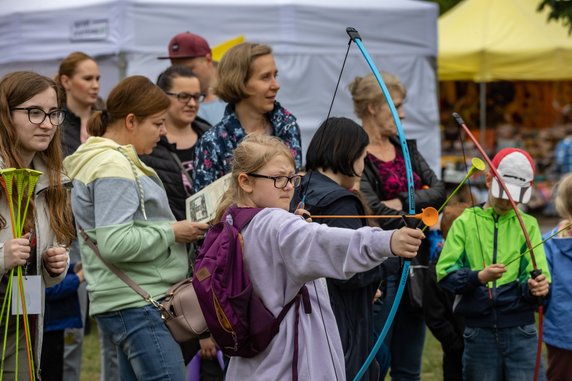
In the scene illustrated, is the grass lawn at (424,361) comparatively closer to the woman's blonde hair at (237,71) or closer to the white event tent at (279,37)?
the woman's blonde hair at (237,71)

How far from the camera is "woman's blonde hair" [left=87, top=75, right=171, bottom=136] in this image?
4453 millimetres

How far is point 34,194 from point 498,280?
2.24 meters

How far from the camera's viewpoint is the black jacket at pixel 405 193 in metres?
4.99

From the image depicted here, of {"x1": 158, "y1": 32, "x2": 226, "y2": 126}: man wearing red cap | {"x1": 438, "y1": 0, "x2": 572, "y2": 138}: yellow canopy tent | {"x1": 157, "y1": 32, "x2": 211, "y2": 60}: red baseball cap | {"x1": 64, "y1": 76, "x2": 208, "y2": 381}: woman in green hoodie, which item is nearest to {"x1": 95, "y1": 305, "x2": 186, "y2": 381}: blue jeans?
{"x1": 64, "y1": 76, "x2": 208, "y2": 381}: woman in green hoodie

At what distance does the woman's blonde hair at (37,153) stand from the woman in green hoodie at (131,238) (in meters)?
0.31

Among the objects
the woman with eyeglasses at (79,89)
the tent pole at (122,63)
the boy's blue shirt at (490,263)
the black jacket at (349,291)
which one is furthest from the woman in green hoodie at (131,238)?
the tent pole at (122,63)

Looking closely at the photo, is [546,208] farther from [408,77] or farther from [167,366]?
[167,366]

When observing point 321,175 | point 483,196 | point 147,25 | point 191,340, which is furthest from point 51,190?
point 483,196

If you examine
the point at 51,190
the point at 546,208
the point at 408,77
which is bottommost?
the point at 546,208

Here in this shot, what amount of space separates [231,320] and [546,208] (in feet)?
45.2

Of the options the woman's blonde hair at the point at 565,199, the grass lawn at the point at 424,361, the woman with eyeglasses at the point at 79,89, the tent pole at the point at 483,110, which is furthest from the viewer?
the tent pole at the point at 483,110

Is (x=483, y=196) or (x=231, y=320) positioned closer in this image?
(x=231, y=320)

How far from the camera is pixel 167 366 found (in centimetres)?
414

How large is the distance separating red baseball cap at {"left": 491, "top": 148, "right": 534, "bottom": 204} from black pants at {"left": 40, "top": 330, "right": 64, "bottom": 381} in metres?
2.37
